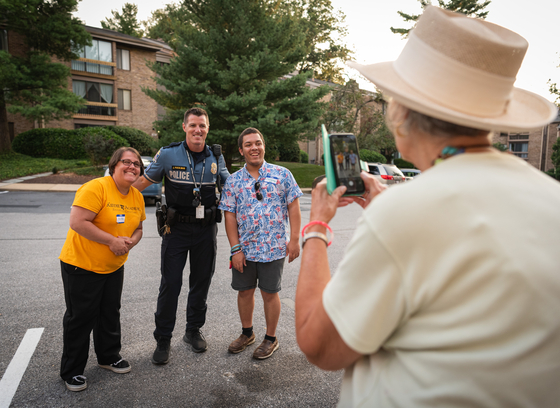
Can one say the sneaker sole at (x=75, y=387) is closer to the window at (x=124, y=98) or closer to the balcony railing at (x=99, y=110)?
the balcony railing at (x=99, y=110)

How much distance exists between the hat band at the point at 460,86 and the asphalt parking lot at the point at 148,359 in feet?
8.06

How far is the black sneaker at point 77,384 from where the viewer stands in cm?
286

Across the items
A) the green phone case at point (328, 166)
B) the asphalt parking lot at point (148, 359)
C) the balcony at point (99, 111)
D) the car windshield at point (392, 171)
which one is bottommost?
the asphalt parking lot at point (148, 359)

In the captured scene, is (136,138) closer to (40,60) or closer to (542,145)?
(40,60)

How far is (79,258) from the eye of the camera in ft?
9.73

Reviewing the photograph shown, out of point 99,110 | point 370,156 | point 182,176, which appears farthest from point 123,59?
point 182,176

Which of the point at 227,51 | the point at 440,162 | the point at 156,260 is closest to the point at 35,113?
the point at 227,51

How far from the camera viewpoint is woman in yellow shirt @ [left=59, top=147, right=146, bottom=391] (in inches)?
116

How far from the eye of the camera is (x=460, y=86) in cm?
101

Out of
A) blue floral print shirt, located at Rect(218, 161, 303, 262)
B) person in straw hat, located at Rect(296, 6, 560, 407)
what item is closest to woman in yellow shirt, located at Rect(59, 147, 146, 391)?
blue floral print shirt, located at Rect(218, 161, 303, 262)

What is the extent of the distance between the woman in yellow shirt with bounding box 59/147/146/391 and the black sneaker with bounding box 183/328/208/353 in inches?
24.0

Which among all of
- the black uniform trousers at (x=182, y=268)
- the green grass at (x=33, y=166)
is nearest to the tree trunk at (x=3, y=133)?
the green grass at (x=33, y=166)

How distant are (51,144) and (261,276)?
92.1 ft

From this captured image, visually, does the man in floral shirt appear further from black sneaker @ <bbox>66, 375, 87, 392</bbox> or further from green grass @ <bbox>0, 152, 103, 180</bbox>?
green grass @ <bbox>0, 152, 103, 180</bbox>
